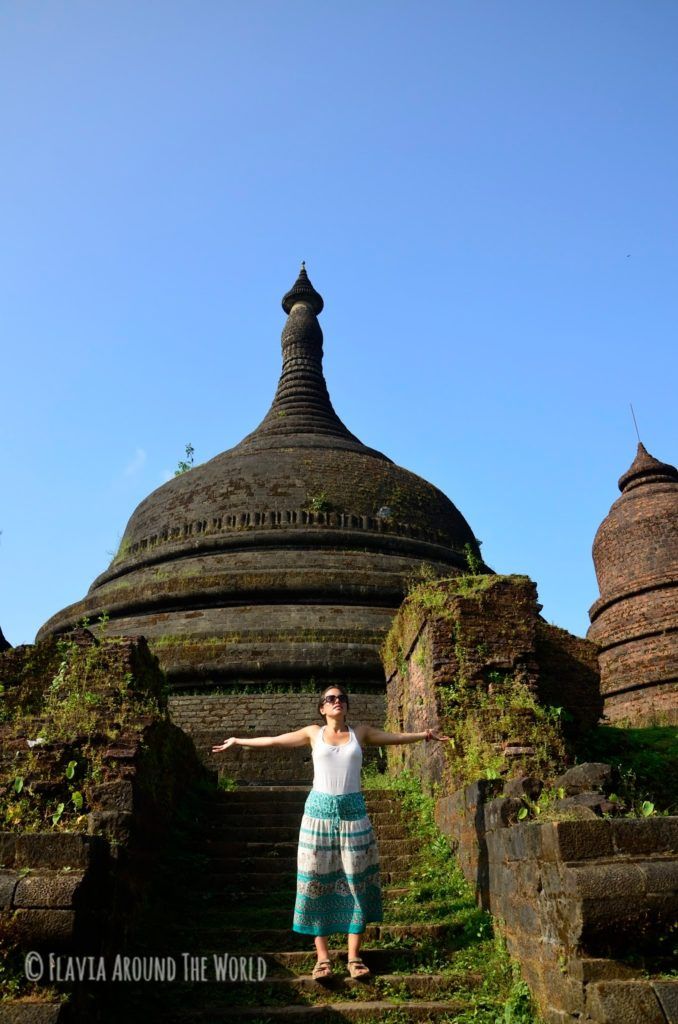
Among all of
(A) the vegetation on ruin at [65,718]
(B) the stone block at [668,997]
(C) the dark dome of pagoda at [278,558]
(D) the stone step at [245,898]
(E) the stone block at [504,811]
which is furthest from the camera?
(C) the dark dome of pagoda at [278,558]

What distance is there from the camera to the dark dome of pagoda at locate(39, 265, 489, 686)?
1250cm

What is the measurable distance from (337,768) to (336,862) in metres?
0.49

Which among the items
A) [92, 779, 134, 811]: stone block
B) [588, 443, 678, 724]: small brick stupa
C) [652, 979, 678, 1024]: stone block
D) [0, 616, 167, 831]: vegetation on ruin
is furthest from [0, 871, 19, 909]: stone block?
[588, 443, 678, 724]: small brick stupa

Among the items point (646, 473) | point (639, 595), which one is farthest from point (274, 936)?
point (646, 473)

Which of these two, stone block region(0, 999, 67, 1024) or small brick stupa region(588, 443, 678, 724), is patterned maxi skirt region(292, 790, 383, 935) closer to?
stone block region(0, 999, 67, 1024)

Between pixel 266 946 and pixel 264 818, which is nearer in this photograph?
pixel 266 946

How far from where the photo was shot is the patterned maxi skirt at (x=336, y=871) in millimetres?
4379

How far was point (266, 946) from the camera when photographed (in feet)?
16.6

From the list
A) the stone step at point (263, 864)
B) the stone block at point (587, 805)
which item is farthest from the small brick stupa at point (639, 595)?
the stone block at point (587, 805)

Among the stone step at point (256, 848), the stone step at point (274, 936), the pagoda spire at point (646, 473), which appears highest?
the pagoda spire at point (646, 473)

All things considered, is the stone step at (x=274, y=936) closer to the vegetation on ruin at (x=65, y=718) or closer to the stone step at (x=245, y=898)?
the stone step at (x=245, y=898)

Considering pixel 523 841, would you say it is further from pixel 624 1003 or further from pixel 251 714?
pixel 251 714

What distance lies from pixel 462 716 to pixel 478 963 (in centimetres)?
277

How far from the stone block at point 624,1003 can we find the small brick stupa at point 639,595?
11225 millimetres
